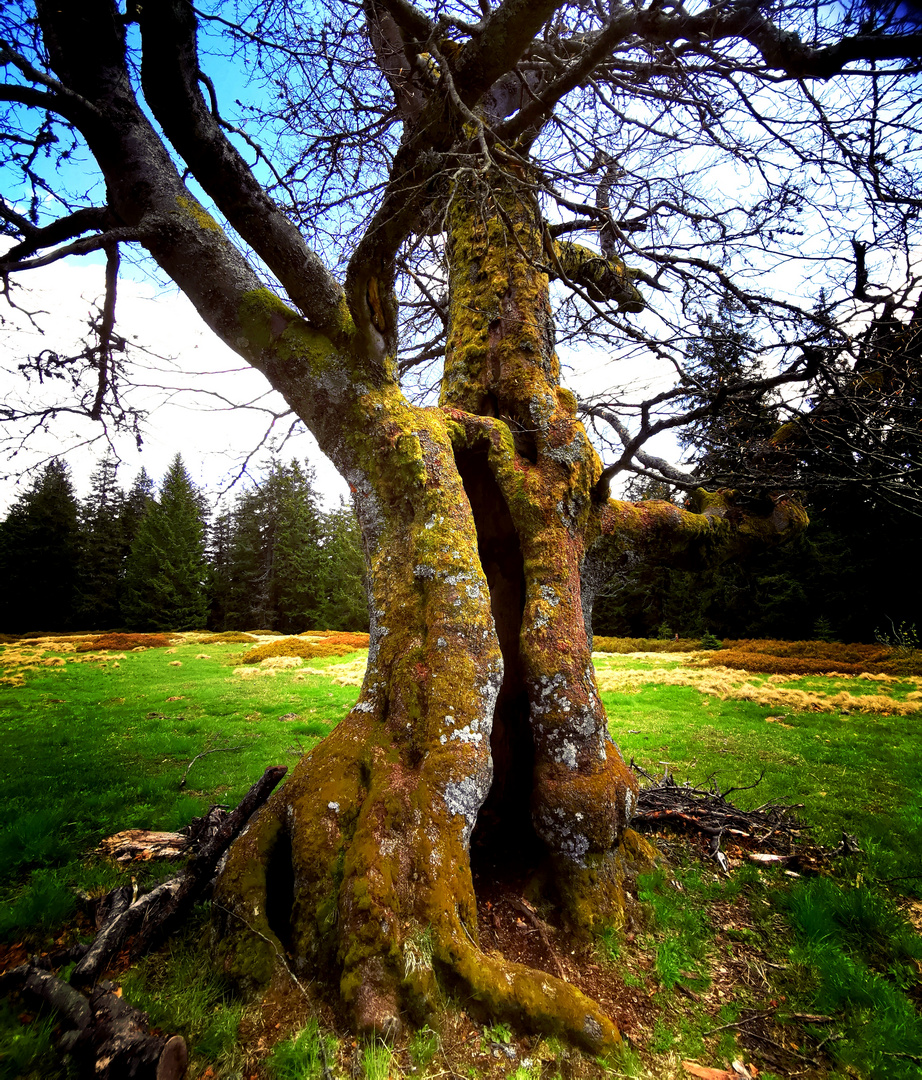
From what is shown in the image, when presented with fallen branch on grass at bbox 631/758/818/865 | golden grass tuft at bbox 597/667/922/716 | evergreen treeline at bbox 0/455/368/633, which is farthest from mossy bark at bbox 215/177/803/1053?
evergreen treeline at bbox 0/455/368/633

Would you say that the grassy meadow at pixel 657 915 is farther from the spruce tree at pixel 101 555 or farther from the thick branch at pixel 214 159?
the spruce tree at pixel 101 555

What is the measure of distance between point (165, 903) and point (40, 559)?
42.4 meters

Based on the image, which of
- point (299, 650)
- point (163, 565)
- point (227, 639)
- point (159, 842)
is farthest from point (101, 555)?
point (159, 842)

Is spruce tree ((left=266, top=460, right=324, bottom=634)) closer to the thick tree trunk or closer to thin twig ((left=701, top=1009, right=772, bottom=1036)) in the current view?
the thick tree trunk

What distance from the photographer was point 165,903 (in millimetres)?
2377

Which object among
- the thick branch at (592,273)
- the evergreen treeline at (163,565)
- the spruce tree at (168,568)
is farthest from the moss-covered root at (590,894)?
the spruce tree at (168,568)

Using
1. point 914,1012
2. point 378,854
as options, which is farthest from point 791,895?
point 378,854

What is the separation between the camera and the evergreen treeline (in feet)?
106

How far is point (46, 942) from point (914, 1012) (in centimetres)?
443

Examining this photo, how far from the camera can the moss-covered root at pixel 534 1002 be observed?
6.48ft

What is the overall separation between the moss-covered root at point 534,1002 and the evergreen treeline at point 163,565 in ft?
96.6

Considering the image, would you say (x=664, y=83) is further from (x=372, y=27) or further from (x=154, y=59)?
(x=154, y=59)

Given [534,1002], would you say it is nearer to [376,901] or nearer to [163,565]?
→ [376,901]

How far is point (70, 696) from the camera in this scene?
32.3 ft
